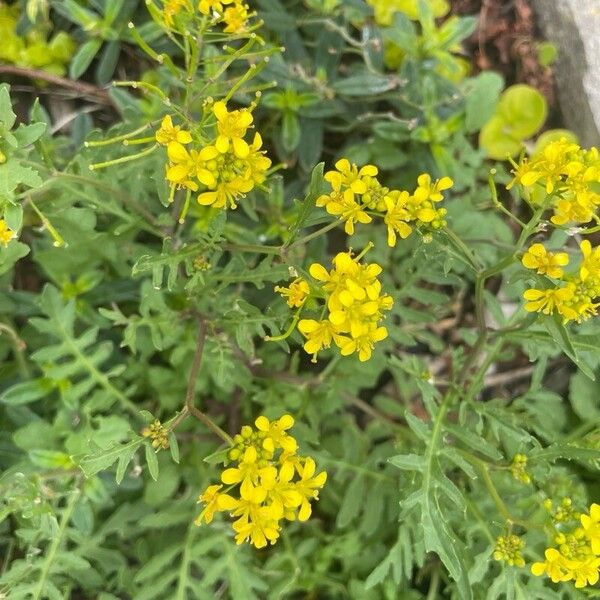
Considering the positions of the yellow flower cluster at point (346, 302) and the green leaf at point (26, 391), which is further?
the green leaf at point (26, 391)

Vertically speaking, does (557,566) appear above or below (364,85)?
below

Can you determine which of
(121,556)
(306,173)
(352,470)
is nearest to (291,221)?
(306,173)

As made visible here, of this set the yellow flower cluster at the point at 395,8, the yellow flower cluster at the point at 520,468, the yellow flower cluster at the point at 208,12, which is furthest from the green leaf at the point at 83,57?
the yellow flower cluster at the point at 520,468

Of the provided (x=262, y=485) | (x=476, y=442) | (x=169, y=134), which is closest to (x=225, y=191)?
(x=169, y=134)

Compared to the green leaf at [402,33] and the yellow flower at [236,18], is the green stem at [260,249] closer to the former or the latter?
the yellow flower at [236,18]

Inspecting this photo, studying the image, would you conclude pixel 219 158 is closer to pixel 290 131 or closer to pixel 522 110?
pixel 290 131

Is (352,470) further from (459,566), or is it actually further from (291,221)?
(291,221)
